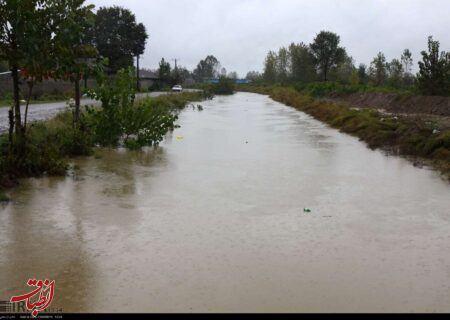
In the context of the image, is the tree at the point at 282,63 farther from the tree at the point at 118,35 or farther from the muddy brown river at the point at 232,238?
the muddy brown river at the point at 232,238

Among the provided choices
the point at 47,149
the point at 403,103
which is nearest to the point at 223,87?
the point at 403,103

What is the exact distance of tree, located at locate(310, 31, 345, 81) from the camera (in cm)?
5359

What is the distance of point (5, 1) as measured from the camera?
10.3 meters

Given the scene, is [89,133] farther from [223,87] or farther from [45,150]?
[223,87]

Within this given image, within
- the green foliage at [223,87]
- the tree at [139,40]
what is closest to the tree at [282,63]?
the green foliage at [223,87]

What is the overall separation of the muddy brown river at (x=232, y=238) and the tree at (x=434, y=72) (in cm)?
1629

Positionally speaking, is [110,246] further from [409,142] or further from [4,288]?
[409,142]

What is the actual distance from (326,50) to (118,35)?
24.5 metres

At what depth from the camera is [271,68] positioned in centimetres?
9338

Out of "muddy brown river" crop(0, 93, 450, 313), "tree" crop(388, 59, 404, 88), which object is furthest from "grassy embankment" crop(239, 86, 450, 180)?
"tree" crop(388, 59, 404, 88)

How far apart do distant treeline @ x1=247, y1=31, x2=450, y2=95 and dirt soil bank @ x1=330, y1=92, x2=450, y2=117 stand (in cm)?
101

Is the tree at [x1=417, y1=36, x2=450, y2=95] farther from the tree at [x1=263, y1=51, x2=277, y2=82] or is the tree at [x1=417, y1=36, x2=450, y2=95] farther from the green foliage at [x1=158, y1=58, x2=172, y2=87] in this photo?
the tree at [x1=263, y1=51, x2=277, y2=82]

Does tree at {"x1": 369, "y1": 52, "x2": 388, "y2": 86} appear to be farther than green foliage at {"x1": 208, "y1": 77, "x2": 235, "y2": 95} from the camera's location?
No
